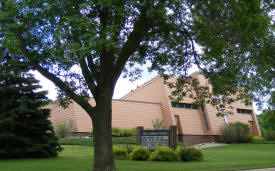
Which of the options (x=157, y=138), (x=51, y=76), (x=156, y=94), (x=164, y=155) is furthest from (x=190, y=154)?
(x=156, y=94)

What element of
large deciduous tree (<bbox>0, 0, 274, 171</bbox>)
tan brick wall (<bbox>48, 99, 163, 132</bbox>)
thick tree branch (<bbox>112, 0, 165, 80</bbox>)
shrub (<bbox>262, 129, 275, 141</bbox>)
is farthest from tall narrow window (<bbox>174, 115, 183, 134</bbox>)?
thick tree branch (<bbox>112, 0, 165, 80</bbox>)

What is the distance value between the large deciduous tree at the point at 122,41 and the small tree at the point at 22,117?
4.87 m

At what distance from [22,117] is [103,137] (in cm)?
749

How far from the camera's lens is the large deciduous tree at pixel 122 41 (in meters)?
9.00

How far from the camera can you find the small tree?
15094 millimetres

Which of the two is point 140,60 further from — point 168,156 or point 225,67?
point 168,156

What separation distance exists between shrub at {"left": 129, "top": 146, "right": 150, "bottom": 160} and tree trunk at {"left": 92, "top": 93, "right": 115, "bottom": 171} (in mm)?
5600

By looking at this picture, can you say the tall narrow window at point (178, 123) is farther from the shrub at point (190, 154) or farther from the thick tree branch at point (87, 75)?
the thick tree branch at point (87, 75)

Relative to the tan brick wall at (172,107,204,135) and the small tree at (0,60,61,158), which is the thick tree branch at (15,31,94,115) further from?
the tan brick wall at (172,107,204,135)

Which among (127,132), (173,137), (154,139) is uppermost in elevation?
(127,132)

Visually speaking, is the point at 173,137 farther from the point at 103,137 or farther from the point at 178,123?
the point at 178,123

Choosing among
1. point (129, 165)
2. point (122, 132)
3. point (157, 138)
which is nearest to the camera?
point (129, 165)

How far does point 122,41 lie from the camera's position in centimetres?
1221

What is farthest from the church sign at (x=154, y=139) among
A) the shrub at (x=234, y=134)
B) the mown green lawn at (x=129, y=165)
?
the shrub at (x=234, y=134)
